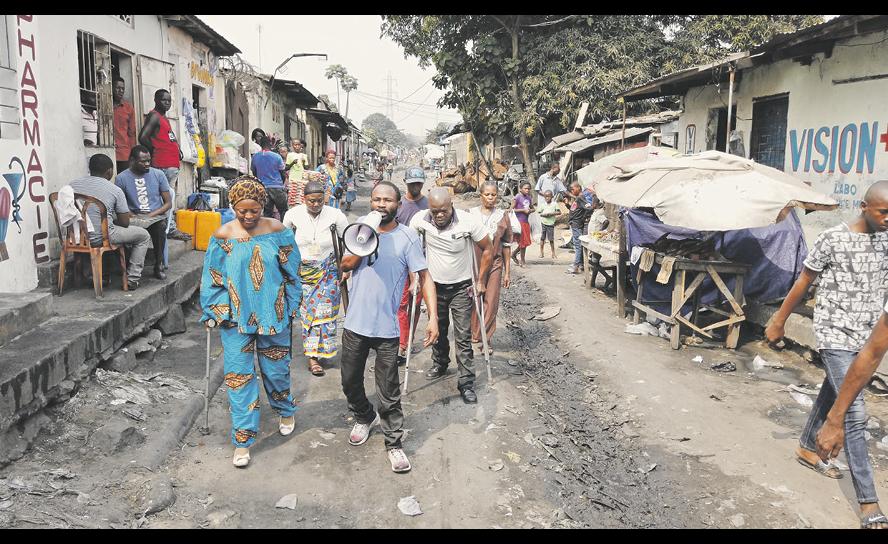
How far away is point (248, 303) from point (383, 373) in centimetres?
100

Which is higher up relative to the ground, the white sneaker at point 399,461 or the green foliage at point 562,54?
the green foliage at point 562,54

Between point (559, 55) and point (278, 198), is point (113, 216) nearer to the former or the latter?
point (278, 198)

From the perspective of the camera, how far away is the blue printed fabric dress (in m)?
4.38

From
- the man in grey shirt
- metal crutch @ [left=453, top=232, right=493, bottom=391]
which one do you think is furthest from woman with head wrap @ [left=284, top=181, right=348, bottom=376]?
the man in grey shirt

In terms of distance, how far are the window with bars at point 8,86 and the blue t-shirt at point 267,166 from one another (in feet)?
18.3

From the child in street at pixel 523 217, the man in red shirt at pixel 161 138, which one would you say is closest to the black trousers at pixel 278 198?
the man in red shirt at pixel 161 138

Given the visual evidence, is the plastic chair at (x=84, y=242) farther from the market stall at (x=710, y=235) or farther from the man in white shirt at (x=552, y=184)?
the man in white shirt at (x=552, y=184)

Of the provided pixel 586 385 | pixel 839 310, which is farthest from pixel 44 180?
pixel 839 310

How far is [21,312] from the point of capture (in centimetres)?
507

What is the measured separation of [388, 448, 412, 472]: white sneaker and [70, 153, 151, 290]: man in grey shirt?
377cm

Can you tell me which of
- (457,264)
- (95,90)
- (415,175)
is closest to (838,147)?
(415,175)

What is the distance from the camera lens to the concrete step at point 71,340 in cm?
432

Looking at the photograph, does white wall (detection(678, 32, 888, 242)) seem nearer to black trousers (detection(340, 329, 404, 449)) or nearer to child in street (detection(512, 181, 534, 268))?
child in street (detection(512, 181, 534, 268))

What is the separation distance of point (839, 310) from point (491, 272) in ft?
11.0
